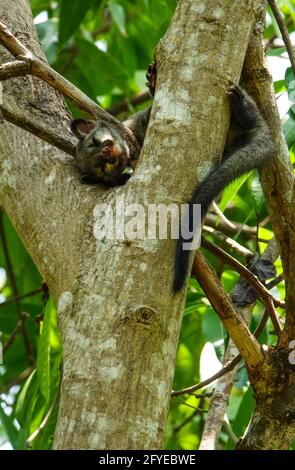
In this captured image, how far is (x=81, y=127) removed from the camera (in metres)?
5.02

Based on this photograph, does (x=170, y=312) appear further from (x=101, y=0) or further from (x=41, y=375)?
(x=101, y=0)

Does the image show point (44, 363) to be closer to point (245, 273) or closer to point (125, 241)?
point (245, 273)

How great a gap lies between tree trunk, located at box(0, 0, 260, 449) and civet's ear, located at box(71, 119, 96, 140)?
0.56m

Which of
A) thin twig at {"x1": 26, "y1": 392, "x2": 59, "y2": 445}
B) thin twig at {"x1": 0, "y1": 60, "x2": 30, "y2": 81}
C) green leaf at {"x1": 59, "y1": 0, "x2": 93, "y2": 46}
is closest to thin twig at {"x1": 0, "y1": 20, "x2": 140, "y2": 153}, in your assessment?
thin twig at {"x1": 0, "y1": 60, "x2": 30, "y2": 81}

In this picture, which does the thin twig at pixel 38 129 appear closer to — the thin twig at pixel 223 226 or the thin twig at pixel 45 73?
the thin twig at pixel 45 73

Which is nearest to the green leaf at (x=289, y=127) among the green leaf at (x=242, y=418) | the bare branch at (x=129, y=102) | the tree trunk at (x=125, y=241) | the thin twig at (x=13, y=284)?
the tree trunk at (x=125, y=241)

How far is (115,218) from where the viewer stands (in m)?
3.28

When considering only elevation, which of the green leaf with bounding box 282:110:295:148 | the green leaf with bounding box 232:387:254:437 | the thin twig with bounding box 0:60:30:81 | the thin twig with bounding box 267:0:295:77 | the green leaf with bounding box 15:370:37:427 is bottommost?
the green leaf with bounding box 232:387:254:437

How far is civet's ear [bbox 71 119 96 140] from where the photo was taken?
16.1 ft

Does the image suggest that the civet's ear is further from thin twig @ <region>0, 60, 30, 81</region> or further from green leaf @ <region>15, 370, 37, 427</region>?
green leaf @ <region>15, 370, 37, 427</region>

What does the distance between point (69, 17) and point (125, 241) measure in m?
3.56

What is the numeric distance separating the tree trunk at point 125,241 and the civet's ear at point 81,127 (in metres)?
0.56

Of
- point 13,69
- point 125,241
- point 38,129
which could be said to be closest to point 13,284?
point 38,129
